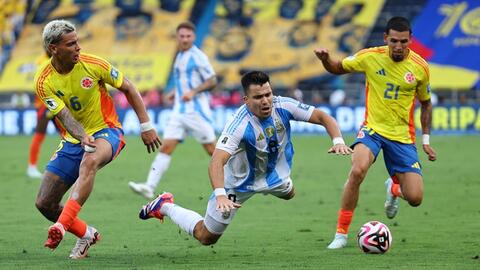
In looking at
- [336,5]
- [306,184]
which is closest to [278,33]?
[336,5]

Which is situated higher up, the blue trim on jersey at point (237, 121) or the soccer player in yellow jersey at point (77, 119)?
the blue trim on jersey at point (237, 121)

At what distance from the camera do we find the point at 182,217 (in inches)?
403

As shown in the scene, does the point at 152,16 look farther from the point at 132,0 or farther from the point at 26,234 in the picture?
the point at 26,234

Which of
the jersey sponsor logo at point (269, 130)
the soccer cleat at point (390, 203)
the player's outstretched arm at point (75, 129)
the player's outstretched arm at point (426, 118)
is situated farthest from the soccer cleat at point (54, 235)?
the soccer cleat at point (390, 203)

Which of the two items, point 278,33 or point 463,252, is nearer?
point 463,252

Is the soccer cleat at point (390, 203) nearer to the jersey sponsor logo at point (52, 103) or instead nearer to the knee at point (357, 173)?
the knee at point (357, 173)

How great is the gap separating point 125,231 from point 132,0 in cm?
2986

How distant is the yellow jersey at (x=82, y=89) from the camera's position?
32.6 feet

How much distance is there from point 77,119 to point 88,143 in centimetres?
59

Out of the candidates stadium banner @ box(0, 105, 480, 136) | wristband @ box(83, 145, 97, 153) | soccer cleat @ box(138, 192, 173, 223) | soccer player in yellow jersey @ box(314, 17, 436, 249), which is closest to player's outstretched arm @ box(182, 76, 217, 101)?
soccer player in yellow jersey @ box(314, 17, 436, 249)

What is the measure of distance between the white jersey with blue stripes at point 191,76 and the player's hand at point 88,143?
6754 millimetres

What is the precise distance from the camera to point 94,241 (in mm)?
10109

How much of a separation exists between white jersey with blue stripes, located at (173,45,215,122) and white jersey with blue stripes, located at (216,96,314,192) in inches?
258

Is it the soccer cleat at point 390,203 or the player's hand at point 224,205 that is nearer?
the player's hand at point 224,205
